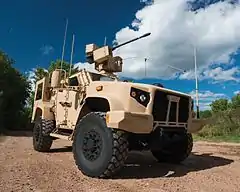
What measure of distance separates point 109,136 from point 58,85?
4030 mm

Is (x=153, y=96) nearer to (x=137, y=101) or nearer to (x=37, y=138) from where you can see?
(x=137, y=101)

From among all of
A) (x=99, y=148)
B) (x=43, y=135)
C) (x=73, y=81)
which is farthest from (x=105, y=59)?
(x=99, y=148)

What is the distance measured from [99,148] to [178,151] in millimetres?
2383

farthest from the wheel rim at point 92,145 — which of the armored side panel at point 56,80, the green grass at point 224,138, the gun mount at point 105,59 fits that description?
the green grass at point 224,138

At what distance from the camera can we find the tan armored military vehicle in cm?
539

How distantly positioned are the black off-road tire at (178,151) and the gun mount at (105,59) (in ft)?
7.88

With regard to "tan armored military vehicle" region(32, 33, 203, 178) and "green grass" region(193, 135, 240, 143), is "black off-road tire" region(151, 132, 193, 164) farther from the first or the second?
"green grass" region(193, 135, 240, 143)

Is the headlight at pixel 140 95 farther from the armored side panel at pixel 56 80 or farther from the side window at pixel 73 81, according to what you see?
the armored side panel at pixel 56 80

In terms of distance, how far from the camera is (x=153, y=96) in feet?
18.9

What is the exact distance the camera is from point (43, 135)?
28.9 feet

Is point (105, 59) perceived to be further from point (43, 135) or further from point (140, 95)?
point (140, 95)

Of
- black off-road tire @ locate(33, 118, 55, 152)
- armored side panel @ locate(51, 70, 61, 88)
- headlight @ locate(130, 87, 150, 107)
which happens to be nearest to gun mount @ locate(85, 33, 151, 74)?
armored side panel @ locate(51, 70, 61, 88)

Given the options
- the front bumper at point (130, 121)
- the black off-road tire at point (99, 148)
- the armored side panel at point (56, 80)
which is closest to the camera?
the front bumper at point (130, 121)

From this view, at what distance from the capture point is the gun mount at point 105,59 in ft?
27.8
